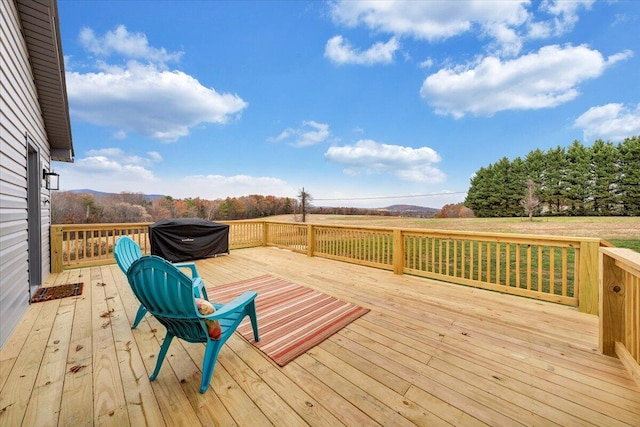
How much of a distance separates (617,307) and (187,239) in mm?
6429

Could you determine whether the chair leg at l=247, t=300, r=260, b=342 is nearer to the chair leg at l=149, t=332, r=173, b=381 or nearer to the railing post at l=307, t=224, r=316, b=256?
the chair leg at l=149, t=332, r=173, b=381

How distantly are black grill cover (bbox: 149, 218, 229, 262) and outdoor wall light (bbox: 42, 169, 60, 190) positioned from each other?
65.9 inches

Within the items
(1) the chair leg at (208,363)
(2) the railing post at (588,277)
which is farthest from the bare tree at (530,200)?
(1) the chair leg at (208,363)

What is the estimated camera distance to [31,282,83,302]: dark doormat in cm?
323

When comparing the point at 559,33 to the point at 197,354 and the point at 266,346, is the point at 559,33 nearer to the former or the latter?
the point at 266,346

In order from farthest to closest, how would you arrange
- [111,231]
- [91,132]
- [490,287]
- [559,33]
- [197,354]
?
[91,132] → [559,33] → [111,231] → [490,287] → [197,354]

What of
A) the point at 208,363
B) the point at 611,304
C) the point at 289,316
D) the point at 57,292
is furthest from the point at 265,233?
the point at 611,304

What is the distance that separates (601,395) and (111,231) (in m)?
7.37

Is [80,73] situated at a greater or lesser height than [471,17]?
lesser

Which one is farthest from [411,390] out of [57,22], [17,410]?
[57,22]

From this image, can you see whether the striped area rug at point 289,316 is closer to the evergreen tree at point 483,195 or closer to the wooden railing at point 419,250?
the wooden railing at point 419,250

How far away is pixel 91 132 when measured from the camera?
31.9 ft

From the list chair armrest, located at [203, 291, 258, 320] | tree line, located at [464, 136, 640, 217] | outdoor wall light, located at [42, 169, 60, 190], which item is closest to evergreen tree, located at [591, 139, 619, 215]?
tree line, located at [464, 136, 640, 217]

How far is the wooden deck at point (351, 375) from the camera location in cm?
134
